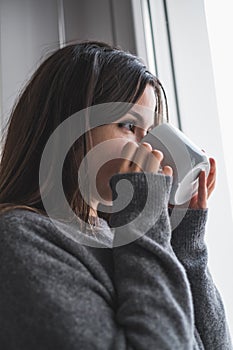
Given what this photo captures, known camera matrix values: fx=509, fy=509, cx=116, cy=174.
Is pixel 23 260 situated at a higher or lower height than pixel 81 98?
lower

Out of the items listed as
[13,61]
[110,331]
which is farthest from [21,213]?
[13,61]

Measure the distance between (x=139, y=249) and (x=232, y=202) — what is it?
30 centimetres

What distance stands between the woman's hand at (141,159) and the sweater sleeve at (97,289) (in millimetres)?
23

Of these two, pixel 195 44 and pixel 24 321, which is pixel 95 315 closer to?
pixel 24 321

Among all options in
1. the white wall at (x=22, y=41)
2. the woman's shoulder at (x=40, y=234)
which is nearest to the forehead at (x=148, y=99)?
the woman's shoulder at (x=40, y=234)

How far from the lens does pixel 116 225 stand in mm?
667

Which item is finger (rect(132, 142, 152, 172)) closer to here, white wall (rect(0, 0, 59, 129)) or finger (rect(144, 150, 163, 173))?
finger (rect(144, 150, 163, 173))

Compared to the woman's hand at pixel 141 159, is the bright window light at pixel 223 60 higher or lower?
higher

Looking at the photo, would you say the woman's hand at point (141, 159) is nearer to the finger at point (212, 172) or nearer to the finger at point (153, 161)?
the finger at point (153, 161)

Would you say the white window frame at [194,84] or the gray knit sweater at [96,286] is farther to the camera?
the white window frame at [194,84]

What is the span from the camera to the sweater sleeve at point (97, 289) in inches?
22.7

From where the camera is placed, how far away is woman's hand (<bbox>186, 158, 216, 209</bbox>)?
0.77m

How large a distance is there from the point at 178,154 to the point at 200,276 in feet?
0.61

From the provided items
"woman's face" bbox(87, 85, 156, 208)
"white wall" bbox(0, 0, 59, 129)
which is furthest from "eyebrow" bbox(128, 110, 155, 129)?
"white wall" bbox(0, 0, 59, 129)
